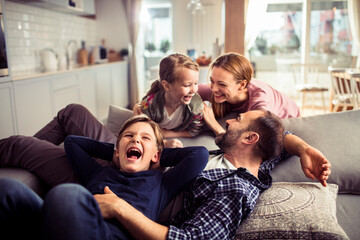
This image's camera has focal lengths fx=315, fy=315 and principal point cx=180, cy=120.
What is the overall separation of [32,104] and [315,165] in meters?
2.78

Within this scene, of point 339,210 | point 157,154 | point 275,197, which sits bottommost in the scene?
point 339,210

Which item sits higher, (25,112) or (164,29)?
(164,29)

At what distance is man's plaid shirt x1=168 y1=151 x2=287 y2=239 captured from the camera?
108cm

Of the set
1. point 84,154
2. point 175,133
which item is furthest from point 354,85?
point 84,154

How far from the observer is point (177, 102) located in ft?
6.57

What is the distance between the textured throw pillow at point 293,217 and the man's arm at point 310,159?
7 cm

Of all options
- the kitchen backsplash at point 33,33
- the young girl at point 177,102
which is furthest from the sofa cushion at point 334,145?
the kitchen backsplash at point 33,33

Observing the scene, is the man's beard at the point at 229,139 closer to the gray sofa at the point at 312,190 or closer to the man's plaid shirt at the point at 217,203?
the man's plaid shirt at the point at 217,203

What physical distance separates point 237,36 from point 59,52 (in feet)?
9.68

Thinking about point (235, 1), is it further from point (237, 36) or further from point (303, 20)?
point (303, 20)

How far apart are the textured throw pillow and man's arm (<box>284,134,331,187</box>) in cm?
7

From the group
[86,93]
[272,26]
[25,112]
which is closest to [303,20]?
[272,26]

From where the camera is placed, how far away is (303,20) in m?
6.22

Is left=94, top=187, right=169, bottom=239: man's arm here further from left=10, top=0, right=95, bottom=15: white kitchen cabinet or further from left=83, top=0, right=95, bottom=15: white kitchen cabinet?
left=83, top=0, right=95, bottom=15: white kitchen cabinet
